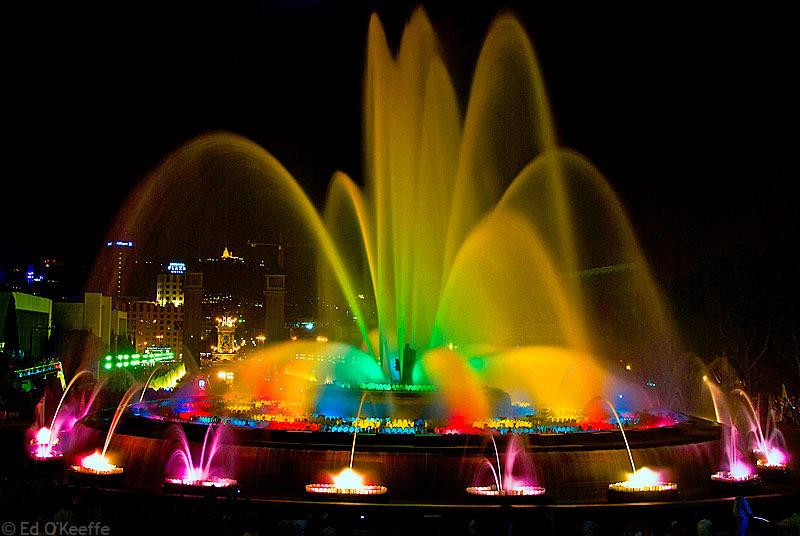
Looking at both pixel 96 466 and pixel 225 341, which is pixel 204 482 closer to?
pixel 96 466

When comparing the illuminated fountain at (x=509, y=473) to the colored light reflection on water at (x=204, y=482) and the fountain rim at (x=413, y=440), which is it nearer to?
the fountain rim at (x=413, y=440)

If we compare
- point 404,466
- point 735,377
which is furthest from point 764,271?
point 404,466

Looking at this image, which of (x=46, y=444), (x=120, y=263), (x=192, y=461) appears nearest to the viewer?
(x=192, y=461)

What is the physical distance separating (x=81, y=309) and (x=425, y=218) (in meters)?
73.1

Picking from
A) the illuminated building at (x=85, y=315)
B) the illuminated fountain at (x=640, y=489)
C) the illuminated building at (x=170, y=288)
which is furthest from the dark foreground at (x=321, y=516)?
the illuminated building at (x=170, y=288)

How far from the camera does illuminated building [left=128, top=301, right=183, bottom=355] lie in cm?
15175

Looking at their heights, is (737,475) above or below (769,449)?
below

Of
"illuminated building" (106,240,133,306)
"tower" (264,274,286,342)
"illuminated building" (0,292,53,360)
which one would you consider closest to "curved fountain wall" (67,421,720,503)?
"illuminated building" (0,292,53,360)

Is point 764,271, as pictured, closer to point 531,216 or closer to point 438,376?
point 531,216

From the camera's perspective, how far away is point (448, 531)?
12.1 m

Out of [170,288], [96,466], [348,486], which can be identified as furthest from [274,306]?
[348,486]

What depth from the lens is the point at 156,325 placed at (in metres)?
154

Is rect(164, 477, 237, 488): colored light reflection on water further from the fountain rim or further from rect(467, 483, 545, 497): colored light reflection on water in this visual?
rect(467, 483, 545, 497): colored light reflection on water

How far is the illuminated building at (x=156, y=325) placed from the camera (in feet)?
498
